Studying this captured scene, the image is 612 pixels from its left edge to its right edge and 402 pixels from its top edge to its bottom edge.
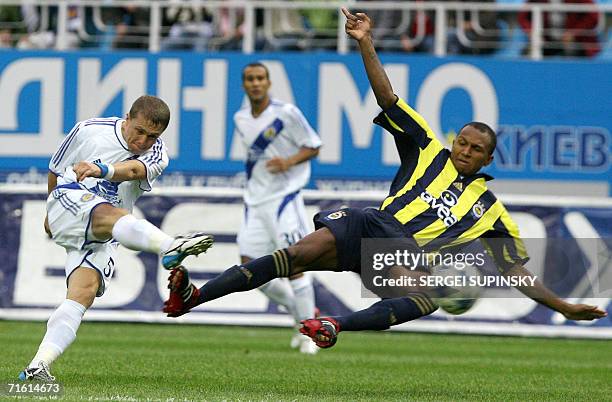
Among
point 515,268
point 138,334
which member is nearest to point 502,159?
point 138,334

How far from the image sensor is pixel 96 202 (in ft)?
26.1

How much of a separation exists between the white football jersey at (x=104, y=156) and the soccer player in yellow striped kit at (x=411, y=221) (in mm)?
842

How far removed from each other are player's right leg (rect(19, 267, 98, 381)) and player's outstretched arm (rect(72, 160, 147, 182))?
2.33 ft

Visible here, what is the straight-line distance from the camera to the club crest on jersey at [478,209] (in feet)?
29.1

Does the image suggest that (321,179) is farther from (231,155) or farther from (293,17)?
(293,17)

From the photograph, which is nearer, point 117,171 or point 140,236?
point 140,236

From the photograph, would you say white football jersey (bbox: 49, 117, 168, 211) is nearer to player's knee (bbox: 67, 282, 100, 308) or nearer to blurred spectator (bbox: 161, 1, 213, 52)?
player's knee (bbox: 67, 282, 100, 308)

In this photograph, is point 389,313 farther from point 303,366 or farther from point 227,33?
point 227,33

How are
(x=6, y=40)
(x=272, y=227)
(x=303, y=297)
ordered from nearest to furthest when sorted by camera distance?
1. (x=303, y=297)
2. (x=272, y=227)
3. (x=6, y=40)

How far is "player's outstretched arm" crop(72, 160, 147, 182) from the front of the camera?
740cm

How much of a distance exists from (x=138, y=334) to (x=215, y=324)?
1.67 meters

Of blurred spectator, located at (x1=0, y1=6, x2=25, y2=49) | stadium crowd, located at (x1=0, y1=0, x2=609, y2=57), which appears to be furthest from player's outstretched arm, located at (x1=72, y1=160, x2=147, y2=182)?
blurred spectator, located at (x1=0, y1=6, x2=25, y2=49)

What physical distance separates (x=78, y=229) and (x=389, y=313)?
6.75 ft

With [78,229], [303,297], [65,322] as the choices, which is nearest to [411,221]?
[78,229]
